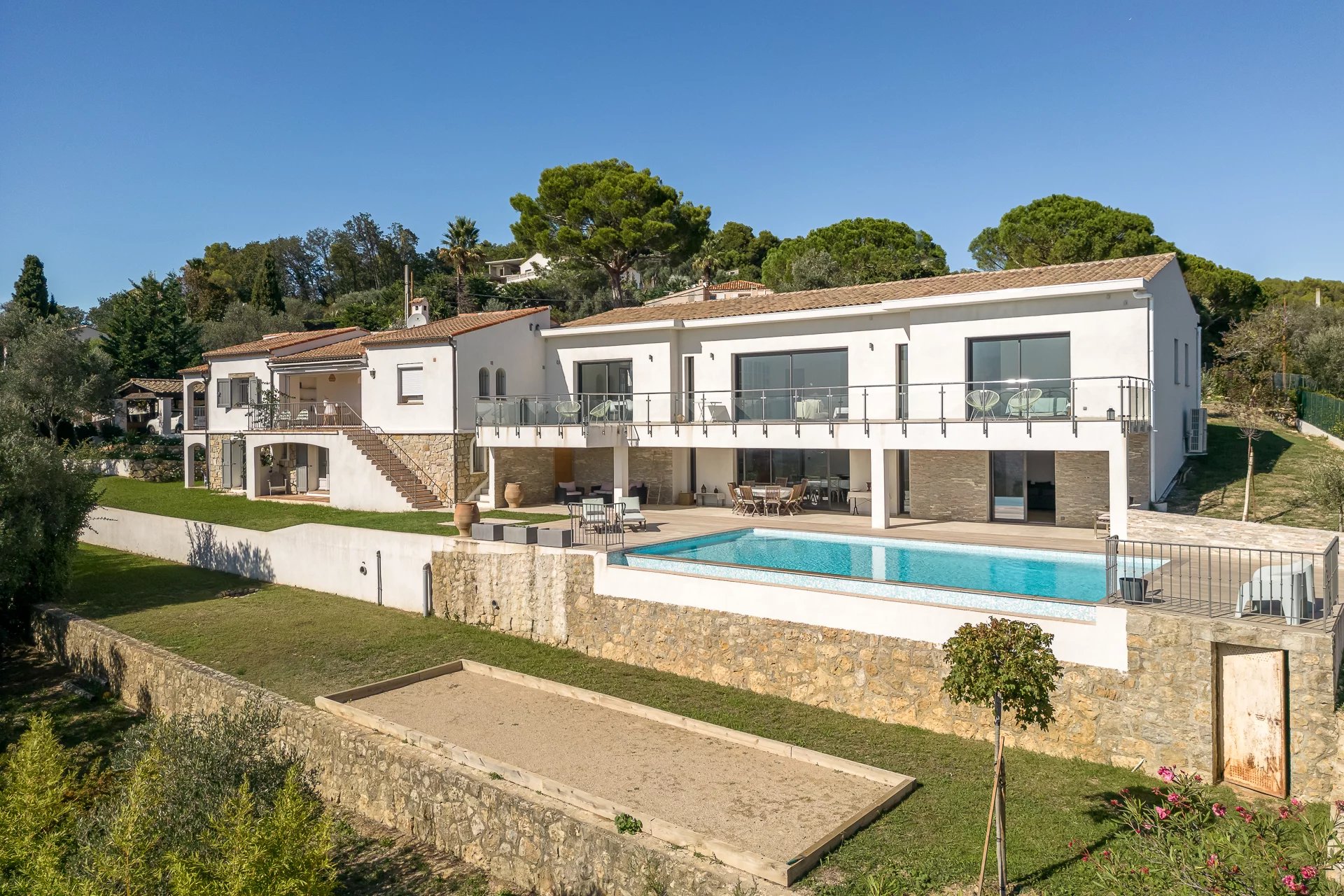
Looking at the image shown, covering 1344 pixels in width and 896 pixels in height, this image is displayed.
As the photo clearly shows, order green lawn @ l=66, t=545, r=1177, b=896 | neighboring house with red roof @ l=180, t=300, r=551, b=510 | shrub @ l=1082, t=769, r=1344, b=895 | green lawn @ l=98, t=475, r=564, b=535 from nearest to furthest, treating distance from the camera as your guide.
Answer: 1. shrub @ l=1082, t=769, r=1344, b=895
2. green lawn @ l=66, t=545, r=1177, b=896
3. green lawn @ l=98, t=475, r=564, b=535
4. neighboring house with red roof @ l=180, t=300, r=551, b=510

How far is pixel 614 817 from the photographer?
32.0 ft

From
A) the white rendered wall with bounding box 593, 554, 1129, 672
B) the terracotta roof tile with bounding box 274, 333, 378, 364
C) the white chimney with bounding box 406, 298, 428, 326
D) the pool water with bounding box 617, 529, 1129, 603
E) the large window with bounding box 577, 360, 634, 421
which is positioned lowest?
the white rendered wall with bounding box 593, 554, 1129, 672

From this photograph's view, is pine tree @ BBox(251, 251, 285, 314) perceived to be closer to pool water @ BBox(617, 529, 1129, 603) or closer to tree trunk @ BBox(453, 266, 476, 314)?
tree trunk @ BBox(453, 266, 476, 314)

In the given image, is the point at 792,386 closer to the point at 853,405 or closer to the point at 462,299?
the point at 853,405

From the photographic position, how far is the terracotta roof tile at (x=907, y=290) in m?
19.5

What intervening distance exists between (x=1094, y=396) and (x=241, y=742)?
17.0 m

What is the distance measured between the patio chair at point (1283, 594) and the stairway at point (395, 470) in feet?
69.5

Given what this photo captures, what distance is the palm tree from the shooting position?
177 ft

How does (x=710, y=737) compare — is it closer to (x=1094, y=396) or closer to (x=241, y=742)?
(x=241, y=742)

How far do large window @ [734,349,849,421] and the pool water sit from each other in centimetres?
359

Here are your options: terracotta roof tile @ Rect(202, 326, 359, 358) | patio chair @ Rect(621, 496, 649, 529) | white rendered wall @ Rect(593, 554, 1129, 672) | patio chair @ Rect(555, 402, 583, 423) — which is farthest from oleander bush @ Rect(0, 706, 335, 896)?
terracotta roof tile @ Rect(202, 326, 359, 358)

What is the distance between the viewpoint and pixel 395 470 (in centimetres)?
2667

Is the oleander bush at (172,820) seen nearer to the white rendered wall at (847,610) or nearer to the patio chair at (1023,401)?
the white rendered wall at (847,610)

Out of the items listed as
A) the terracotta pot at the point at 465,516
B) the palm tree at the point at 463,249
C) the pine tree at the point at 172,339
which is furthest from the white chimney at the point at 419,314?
the pine tree at the point at 172,339
